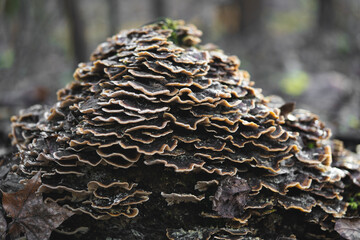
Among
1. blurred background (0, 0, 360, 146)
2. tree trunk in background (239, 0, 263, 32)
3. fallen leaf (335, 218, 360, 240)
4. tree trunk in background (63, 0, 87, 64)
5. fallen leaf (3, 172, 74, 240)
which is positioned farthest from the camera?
tree trunk in background (239, 0, 263, 32)

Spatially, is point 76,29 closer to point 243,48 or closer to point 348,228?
point 243,48

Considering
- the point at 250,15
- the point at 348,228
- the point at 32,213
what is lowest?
the point at 32,213

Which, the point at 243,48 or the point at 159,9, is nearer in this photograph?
the point at 159,9

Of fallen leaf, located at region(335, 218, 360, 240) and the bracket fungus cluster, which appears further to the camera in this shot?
fallen leaf, located at region(335, 218, 360, 240)

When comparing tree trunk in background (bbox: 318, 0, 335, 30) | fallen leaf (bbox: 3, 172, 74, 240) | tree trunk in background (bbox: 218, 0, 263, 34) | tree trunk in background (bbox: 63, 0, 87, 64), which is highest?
tree trunk in background (bbox: 318, 0, 335, 30)

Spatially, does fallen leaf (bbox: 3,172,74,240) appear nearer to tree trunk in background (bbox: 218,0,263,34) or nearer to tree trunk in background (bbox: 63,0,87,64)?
tree trunk in background (bbox: 63,0,87,64)

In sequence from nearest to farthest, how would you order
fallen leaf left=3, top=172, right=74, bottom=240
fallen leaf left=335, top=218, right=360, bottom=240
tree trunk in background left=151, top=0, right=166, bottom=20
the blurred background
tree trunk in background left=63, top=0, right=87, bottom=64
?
fallen leaf left=3, top=172, right=74, bottom=240 → fallen leaf left=335, top=218, right=360, bottom=240 → the blurred background → tree trunk in background left=63, top=0, right=87, bottom=64 → tree trunk in background left=151, top=0, right=166, bottom=20

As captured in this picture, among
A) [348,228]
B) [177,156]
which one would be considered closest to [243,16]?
[348,228]

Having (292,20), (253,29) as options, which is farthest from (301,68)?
(292,20)

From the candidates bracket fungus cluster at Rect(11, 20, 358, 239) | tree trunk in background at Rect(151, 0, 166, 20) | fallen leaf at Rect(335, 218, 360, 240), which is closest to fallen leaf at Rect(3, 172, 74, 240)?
bracket fungus cluster at Rect(11, 20, 358, 239)
